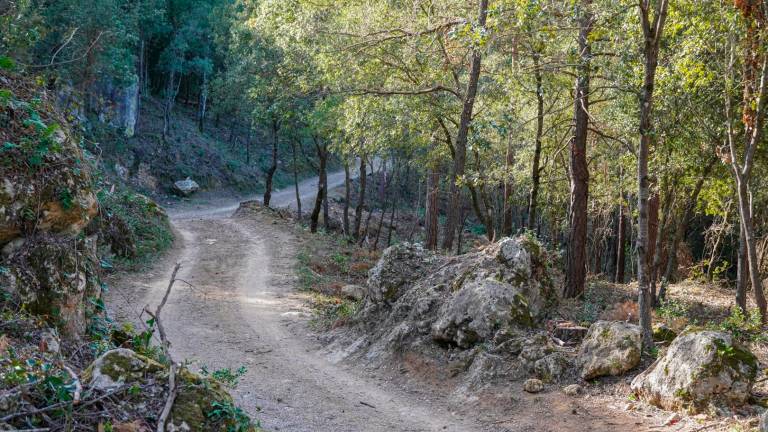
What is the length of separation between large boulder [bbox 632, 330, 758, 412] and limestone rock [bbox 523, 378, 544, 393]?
149cm

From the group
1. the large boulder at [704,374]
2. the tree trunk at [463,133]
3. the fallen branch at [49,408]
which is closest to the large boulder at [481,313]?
the large boulder at [704,374]

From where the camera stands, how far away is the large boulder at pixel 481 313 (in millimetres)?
10273

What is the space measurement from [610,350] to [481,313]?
7.49 feet

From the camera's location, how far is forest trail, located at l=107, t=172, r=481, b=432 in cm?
880

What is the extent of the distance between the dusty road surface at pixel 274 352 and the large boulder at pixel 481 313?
119 cm

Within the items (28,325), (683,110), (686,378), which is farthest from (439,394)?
(683,110)

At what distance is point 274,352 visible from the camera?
12.1 meters

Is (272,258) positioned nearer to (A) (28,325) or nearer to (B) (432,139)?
(B) (432,139)

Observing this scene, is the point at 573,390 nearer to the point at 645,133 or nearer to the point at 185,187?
the point at 645,133

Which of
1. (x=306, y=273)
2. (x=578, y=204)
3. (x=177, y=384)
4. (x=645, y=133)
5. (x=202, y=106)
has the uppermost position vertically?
(x=202, y=106)

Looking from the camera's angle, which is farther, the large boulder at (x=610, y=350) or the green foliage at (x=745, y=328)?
the green foliage at (x=745, y=328)

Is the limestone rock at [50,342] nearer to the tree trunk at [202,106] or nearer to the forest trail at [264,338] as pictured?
the forest trail at [264,338]

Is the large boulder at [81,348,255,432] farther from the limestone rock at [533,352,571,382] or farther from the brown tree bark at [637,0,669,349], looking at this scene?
the brown tree bark at [637,0,669,349]

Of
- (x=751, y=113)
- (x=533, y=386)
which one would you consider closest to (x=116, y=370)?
(x=533, y=386)
